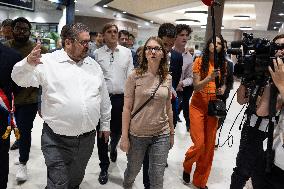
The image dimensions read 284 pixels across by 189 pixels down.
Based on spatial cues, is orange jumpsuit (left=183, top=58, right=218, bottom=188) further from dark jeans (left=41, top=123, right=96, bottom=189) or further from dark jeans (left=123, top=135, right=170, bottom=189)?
dark jeans (left=41, top=123, right=96, bottom=189)

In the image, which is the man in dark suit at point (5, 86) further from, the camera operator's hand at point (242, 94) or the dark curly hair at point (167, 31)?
the camera operator's hand at point (242, 94)

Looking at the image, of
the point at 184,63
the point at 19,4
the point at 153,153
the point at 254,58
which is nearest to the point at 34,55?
the point at 153,153

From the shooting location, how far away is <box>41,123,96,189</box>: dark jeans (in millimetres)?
2139

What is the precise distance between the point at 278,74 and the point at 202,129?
1.58m

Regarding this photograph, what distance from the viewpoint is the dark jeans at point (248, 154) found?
213 centimetres

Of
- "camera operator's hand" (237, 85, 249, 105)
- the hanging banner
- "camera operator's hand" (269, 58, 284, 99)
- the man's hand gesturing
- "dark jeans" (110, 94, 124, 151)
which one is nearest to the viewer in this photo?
"camera operator's hand" (269, 58, 284, 99)

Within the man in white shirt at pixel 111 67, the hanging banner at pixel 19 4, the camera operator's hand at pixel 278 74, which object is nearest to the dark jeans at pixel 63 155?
the man in white shirt at pixel 111 67

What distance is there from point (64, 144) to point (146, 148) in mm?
679

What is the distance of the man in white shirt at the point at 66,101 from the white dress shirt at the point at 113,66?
3.17ft

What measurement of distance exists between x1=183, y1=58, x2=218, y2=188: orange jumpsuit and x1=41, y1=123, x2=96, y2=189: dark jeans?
1190 mm

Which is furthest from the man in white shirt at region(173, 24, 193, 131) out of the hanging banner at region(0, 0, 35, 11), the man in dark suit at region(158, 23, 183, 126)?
the hanging banner at region(0, 0, 35, 11)

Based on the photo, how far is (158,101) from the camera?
2430 millimetres

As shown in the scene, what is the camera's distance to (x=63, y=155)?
2189 millimetres

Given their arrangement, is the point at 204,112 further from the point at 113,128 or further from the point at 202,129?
the point at 113,128
